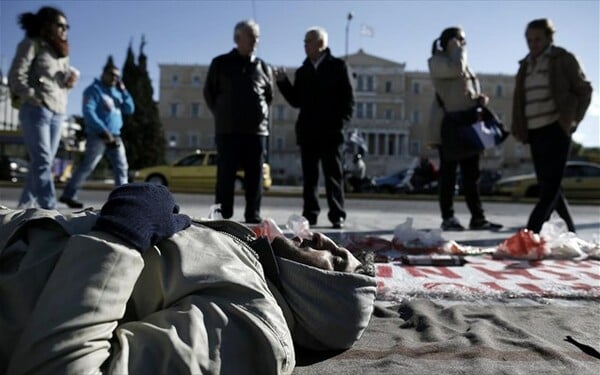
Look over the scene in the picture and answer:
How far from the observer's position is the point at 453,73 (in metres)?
5.12

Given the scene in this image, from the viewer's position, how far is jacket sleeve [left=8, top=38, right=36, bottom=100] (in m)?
4.55

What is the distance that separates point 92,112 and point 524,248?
4.36m

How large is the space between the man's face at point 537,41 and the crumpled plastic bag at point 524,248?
5.71 feet

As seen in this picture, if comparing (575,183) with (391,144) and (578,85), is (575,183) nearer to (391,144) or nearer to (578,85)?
(578,85)

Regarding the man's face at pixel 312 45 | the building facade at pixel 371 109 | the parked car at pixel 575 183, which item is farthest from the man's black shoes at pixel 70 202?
the building facade at pixel 371 109

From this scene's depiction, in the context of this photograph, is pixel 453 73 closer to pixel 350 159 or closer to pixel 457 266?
pixel 457 266

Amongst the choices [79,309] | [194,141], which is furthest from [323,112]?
[194,141]

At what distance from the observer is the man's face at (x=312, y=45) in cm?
515

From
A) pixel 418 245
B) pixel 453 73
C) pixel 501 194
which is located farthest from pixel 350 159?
pixel 418 245

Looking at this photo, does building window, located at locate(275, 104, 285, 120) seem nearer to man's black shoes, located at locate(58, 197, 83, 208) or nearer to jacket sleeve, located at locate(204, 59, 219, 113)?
man's black shoes, located at locate(58, 197, 83, 208)

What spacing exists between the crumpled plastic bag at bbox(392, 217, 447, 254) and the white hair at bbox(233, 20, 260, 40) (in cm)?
234

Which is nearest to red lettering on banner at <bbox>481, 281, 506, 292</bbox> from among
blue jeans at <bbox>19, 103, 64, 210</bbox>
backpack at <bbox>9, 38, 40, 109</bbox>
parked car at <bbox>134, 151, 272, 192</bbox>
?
blue jeans at <bbox>19, 103, 64, 210</bbox>

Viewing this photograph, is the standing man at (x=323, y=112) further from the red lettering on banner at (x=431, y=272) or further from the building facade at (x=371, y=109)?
the building facade at (x=371, y=109)

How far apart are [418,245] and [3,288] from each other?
281 centimetres
